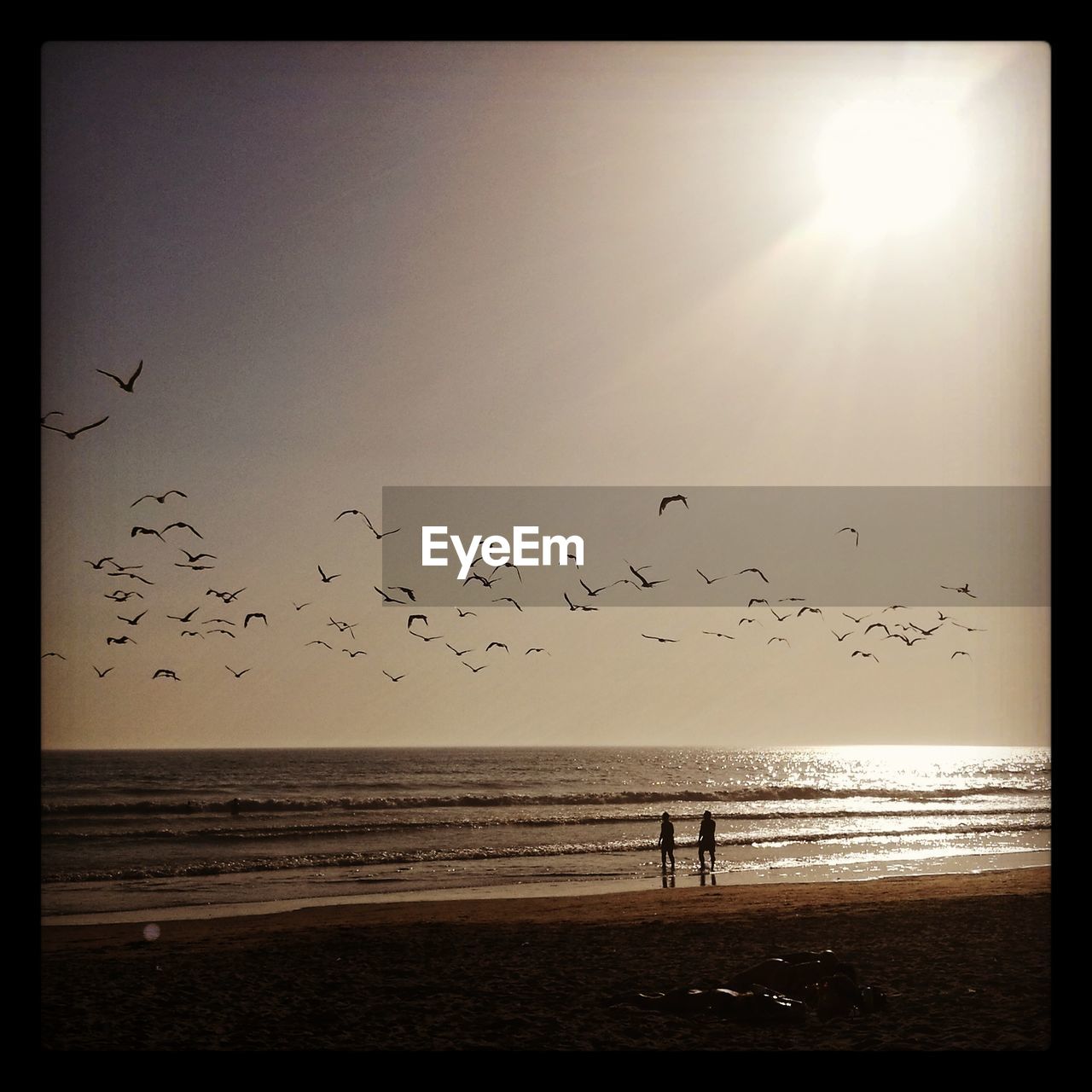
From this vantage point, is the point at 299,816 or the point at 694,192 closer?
the point at 694,192

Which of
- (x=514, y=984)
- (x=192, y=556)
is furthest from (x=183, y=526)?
(x=514, y=984)

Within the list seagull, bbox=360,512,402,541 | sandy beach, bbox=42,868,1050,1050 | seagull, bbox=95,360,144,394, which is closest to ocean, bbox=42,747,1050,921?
sandy beach, bbox=42,868,1050,1050

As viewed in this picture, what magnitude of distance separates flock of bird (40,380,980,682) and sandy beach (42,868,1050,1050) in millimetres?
1028

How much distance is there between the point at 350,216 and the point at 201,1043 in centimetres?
315

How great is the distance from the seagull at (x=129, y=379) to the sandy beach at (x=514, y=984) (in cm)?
199

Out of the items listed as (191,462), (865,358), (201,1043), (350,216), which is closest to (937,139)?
(865,358)

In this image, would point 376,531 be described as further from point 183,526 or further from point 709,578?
point 709,578

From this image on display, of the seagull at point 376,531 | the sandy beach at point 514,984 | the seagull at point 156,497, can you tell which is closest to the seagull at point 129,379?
the seagull at point 156,497

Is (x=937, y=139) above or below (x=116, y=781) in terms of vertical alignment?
above

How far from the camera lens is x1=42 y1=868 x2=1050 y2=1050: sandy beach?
3201 mm

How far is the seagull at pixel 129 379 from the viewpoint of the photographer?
10.9 ft

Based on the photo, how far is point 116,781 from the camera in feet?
15.0
